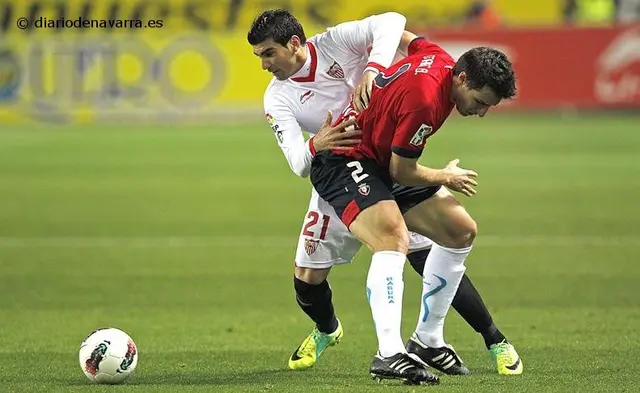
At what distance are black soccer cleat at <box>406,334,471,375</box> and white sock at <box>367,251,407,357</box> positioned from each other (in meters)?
0.67

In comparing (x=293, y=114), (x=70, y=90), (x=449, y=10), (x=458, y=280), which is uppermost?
(x=293, y=114)

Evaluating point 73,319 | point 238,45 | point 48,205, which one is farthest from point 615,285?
point 238,45

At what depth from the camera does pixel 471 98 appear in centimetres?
691

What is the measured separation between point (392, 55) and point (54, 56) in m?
20.1

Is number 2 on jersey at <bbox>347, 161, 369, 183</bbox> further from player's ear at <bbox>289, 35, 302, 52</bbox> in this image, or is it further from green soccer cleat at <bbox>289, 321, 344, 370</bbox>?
green soccer cleat at <bbox>289, 321, 344, 370</bbox>

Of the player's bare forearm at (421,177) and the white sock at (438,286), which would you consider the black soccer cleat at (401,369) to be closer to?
the white sock at (438,286)

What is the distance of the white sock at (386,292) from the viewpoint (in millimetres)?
6844

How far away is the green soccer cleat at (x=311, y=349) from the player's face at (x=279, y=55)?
157 centimetres

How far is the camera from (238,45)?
27516 mm

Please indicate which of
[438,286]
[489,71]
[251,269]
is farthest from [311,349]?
[251,269]

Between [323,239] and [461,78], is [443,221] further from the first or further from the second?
[461,78]

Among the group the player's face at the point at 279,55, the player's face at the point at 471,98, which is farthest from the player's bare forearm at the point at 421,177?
the player's face at the point at 279,55

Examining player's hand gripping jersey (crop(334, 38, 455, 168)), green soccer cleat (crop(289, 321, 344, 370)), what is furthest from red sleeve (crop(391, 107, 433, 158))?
green soccer cleat (crop(289, 321, 344, 370))

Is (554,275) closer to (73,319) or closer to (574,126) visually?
(73,319)
